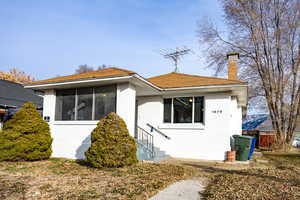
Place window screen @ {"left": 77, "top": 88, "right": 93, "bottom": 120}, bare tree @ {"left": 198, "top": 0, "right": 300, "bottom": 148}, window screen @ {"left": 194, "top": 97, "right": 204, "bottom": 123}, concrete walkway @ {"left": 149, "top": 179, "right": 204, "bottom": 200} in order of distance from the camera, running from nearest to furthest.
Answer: concrete walkway @ {"left": 149, "top": 179, "right": 204, "bottom": 200} → window screen @ {"left": 77, "top": 88, "right": 93, "bottom": 120} → window screen @ {"left": 194, "top": 97, "right": 204, "bottom": 123} → bare tree @ {"left": 198, "top": 0, "right": 300, "bottom": 148}

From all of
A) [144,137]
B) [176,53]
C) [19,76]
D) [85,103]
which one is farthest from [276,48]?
[19,76]

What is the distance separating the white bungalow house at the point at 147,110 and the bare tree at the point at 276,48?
983cm

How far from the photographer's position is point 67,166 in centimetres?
711

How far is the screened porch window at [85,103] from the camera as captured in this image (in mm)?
8297

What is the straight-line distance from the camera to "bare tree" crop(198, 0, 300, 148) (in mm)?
17328

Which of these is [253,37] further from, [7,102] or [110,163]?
[7,102]

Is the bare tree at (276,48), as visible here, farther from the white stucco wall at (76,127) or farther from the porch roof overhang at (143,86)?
the white stucco wall at (76,127)

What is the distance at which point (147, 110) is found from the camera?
34.6 feet

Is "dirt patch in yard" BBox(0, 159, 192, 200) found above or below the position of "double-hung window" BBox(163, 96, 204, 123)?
below

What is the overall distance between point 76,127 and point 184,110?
4.58 m

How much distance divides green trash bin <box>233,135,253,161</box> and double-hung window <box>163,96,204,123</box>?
→ 1.74 metres

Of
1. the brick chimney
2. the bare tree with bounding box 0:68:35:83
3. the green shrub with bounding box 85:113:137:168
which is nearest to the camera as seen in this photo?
the green shrub with bounding box 85:113:137:168

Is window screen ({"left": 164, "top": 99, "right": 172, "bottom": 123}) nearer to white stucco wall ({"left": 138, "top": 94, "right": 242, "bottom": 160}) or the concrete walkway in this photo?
white stucco wall ({"left": 138, "top": 94, "right": 242, "bottom": 160})

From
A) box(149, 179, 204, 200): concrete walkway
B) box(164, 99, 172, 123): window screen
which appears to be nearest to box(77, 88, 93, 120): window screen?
box(164, 99, 172, 123): window screen
